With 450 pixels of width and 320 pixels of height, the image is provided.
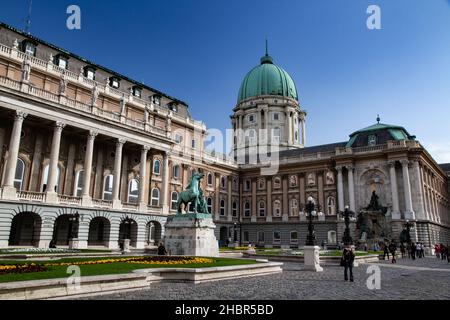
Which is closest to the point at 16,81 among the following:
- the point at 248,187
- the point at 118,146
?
the point at 118,146

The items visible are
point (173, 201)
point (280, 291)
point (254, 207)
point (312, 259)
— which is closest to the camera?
point (280, 291)

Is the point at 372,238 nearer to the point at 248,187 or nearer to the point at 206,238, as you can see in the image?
the point at 248,187

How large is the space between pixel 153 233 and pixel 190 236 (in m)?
27.6

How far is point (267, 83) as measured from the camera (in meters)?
84.2

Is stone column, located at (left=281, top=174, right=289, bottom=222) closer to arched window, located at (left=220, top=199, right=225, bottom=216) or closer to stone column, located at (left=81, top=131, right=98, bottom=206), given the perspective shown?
arched window, located at (left=220, top=199, right=225, bottom=216)

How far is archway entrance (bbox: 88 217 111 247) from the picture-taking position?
38.2 metres

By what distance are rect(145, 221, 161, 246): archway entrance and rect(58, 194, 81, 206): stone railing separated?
10903 millimetres

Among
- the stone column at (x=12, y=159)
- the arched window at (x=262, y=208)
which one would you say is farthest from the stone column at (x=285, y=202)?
the stone column at (x=12, y=159)

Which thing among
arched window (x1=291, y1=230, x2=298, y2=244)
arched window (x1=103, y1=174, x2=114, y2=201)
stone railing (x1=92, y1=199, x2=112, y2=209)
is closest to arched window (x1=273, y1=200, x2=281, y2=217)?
arched window (x1=291, y1=230, x2=298, y2=244)

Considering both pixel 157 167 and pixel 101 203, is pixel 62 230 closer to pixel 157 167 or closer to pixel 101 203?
pixel 101 203

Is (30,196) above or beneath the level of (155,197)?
beneath

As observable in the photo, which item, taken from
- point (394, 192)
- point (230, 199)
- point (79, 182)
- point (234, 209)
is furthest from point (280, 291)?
point (234, 209)
